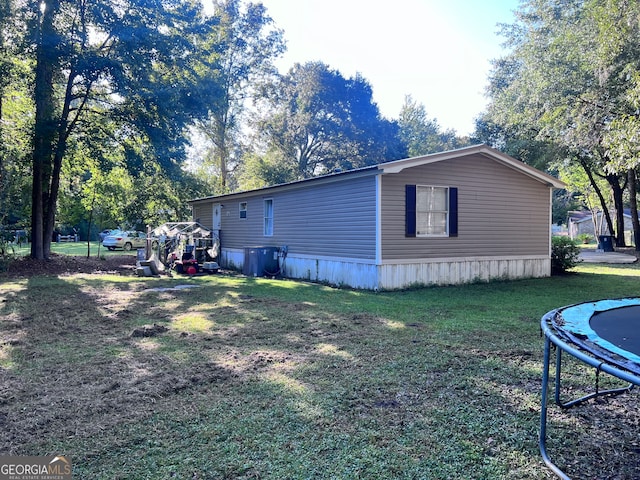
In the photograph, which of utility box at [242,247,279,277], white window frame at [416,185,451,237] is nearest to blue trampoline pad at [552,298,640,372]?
white window frame at [416,185,451,237]

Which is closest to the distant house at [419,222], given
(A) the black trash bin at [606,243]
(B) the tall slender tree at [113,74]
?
(B) the tall slender tree at [113,74]

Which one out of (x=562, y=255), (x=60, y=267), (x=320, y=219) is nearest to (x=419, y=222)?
(x=320, y=219)

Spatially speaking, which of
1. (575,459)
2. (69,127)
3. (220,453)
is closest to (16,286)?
(69,127)

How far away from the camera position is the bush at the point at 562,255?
1230cm

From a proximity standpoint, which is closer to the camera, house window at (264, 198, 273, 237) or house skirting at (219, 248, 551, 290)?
house skirting at (219, 248, 551, 290)

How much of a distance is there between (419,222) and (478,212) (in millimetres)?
1834

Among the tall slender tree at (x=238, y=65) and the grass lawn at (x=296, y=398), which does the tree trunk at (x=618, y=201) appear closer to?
the grass lawn at (x=296, y=398)

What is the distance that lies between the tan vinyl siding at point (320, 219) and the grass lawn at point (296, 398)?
3150 millimetres

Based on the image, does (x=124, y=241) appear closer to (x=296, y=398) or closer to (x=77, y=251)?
(x=77, y=251)

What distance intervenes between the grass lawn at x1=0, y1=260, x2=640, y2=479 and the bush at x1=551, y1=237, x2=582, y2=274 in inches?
265

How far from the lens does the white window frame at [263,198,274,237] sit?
13.1 m

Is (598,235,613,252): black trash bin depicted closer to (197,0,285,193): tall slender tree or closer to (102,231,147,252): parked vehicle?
(197,0,285,193): tall slender tree

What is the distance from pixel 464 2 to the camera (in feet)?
35.6

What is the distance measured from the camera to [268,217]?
1330cm
